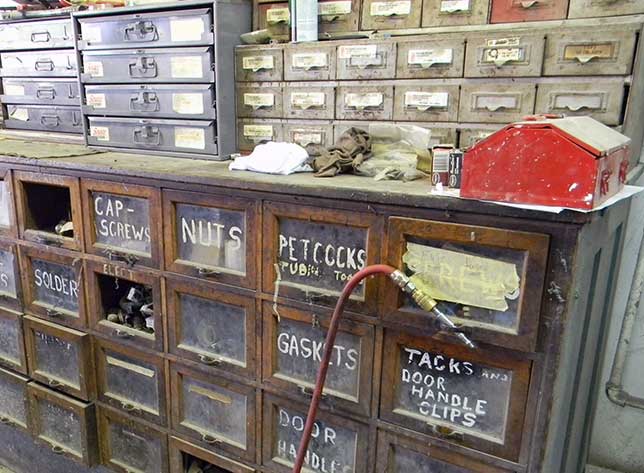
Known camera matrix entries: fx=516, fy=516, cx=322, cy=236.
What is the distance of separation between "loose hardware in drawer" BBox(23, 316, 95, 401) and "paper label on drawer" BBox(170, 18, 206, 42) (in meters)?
1.06

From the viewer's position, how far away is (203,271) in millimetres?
1451

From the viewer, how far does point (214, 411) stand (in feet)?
5.18

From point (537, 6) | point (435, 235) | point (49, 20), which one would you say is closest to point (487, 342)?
point (435, 235)

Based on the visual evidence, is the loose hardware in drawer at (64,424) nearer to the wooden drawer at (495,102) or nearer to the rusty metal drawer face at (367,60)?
the rusty metal drawer face at (367,60)

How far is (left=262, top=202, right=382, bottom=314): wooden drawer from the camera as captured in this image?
122cm

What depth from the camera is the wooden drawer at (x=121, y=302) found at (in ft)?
5.22

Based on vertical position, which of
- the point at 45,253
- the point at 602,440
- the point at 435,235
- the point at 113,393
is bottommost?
the point at 602,440

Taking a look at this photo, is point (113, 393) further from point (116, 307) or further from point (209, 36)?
point (209, 36)

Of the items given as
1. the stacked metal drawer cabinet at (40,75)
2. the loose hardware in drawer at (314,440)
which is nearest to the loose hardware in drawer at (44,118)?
the stacked metal drawer cabinet at (40,75)

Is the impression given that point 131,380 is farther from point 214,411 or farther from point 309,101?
point 309,101

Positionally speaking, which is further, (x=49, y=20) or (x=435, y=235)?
(x=49, y=20)

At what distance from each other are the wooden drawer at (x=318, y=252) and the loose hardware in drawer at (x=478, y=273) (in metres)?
0.08

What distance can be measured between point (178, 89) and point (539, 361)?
1.39 metres

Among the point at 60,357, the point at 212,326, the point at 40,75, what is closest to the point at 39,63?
the point at 40,75
